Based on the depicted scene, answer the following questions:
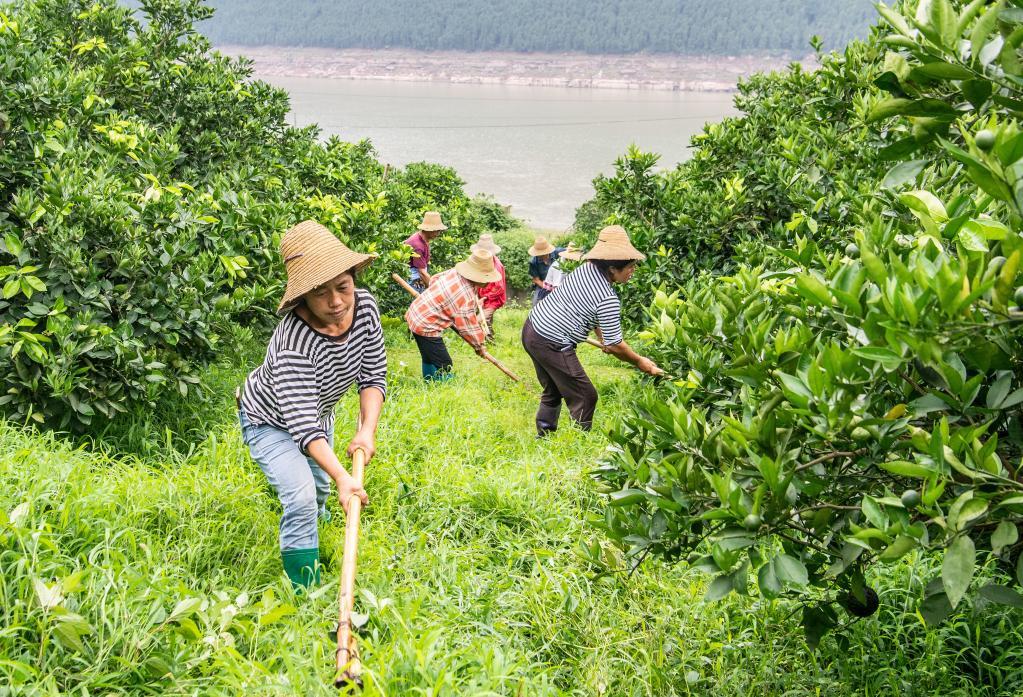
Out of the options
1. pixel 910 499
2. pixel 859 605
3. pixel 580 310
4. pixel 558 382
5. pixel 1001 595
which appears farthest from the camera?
pixel 558 382

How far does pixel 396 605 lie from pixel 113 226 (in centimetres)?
276

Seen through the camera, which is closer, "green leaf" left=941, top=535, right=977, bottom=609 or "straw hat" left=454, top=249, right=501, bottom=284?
"green leaf" left=941, top=535, right=977, bottom=609

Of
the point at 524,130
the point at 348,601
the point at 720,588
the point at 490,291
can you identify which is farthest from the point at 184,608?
the point at 524,130

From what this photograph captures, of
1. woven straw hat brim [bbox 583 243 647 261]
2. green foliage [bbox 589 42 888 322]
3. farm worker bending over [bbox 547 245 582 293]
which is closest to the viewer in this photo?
green foliage [bbox 589 42 888 322]

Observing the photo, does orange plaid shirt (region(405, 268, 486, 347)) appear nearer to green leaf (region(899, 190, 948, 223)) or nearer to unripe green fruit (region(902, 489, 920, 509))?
green leaf (region(899, 190, 948, 223))

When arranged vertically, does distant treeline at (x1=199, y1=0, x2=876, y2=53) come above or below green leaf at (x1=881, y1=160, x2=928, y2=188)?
above

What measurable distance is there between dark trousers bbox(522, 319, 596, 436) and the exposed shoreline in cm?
10532

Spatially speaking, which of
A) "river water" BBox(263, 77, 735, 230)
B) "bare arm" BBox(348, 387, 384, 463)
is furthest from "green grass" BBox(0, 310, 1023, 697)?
"river water" BBox(263, 77, 735, 230)

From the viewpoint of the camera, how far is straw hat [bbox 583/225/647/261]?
5.43m

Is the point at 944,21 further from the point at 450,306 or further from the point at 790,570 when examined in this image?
the point at 450,306

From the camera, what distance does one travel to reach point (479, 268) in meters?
7.04

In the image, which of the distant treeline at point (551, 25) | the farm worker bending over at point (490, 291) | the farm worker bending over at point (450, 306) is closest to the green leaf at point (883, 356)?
the farm worker bending over at point (450, 306)

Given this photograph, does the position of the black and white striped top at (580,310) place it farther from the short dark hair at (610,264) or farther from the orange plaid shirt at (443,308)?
the orange plaid shirt at (443,308)

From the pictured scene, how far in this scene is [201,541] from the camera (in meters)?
3.51
